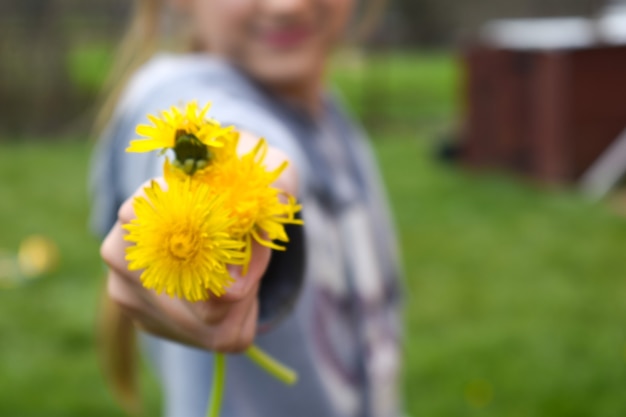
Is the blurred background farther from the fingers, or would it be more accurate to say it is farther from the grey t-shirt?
the fingers

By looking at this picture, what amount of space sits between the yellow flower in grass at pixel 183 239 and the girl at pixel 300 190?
0.24 metres

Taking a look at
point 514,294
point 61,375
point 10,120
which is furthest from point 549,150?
point 10,120

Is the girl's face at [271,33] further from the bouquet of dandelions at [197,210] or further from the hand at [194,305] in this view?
the bouquet of dandelions at [197,210]

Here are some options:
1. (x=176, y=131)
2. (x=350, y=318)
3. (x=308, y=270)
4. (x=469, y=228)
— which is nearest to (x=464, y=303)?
(x=469, y=228)

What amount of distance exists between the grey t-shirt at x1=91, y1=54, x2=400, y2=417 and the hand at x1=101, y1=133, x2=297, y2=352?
7.2 inches

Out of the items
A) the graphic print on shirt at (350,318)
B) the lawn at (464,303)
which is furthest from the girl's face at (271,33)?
the lawn at (464,303)

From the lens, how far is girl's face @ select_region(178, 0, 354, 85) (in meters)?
1.24

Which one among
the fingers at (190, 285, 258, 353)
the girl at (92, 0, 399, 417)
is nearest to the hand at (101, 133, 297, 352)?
the fingers at (190, 285, 258, 353)

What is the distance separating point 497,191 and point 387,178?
75cm

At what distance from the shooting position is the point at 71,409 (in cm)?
269

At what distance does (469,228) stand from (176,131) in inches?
159

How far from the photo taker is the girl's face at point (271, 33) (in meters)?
1.24

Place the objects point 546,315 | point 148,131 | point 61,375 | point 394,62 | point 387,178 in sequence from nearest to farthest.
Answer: point 148,131 < point 61,375 < point 546,315 < point 387,178 < point 394,62

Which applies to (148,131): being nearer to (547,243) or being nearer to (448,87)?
(547,243)
